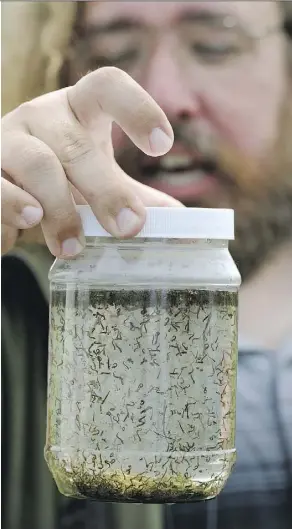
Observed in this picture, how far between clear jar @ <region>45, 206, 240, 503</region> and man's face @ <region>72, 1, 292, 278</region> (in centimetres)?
28

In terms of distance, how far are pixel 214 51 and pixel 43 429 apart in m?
0.50

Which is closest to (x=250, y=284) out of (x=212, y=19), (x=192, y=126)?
(x=192, y=126)

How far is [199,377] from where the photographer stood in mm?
535

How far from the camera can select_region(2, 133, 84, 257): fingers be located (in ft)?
1.85

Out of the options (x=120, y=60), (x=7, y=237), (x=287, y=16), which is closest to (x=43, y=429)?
(x=7, y=237)

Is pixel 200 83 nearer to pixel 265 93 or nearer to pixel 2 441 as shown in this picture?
pixel 265 93

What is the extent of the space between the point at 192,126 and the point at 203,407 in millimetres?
405

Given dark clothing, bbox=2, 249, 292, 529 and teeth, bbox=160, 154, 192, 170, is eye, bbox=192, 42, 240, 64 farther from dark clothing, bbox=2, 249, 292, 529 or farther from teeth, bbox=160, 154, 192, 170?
dark clothing, bbox=2, 249, 292, 529

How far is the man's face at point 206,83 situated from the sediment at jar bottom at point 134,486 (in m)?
0.37

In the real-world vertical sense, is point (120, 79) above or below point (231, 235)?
above

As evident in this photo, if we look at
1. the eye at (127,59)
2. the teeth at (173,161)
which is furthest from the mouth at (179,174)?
the eye at (127,59)

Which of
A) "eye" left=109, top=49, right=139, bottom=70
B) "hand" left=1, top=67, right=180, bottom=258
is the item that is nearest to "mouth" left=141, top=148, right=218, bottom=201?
"eye" left=109, top=49, right=139, bottom=70

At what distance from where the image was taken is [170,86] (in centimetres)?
83

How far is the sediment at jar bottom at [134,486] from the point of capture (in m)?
0.53
